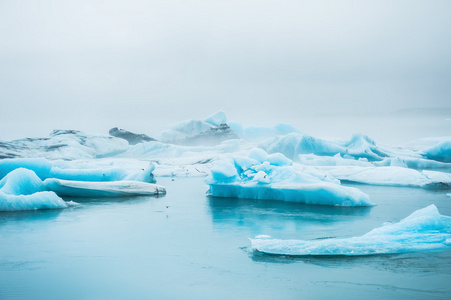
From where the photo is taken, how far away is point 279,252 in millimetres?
5840

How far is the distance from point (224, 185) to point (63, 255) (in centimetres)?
548

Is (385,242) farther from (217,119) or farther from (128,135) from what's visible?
(128,135)

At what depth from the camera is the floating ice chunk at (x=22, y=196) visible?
925cm

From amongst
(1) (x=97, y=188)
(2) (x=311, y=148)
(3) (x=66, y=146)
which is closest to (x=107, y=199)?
(1) (x=97, y=188)

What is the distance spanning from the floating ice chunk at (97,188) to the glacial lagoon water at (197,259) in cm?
129

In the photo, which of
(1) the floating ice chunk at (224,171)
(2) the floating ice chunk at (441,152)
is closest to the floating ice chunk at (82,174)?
(1) the floating ice chunk at (224,171)

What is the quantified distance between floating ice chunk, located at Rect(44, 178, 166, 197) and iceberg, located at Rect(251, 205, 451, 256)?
5756mm

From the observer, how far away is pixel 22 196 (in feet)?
30.8

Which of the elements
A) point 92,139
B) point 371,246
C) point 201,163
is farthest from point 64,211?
point 92,139

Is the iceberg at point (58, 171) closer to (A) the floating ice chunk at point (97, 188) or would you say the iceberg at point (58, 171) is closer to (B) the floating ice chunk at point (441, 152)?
(A) the floating ice chunk at point (97, 188)

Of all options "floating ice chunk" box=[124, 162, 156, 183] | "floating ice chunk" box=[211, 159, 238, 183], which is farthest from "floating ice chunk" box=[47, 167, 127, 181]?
"floating ice chunk" box=[211, 159, 238, 183]

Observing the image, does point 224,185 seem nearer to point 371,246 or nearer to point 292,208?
point 292,208

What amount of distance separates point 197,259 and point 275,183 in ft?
15.2

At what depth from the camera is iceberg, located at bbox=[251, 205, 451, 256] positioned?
5.78 m
